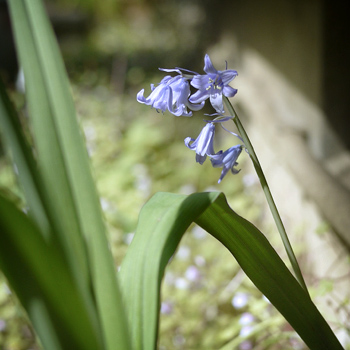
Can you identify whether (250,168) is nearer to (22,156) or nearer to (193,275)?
(193,275)

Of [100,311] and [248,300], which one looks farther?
[248,300]

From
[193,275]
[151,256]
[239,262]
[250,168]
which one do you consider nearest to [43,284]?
[151,256]

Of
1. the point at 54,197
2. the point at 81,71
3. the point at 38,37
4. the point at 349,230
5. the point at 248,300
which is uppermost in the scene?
the point at 81,71

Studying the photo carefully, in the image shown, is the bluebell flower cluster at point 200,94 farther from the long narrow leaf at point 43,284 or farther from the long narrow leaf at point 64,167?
the long narrow leaf at point 43,284

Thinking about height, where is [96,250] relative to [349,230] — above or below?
above

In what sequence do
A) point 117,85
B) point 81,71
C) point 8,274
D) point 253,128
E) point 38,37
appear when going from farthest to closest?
1. point 81,71
2. point 117,85
3. point 253,128
4. point 38,37
5. point 8,274

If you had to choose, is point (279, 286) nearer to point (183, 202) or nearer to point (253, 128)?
A: point (183, 202)

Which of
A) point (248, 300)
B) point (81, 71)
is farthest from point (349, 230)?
point (81, 71)
